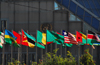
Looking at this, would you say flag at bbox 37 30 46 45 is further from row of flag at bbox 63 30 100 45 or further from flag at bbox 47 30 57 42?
row of flag at bbox 63 30 100 45

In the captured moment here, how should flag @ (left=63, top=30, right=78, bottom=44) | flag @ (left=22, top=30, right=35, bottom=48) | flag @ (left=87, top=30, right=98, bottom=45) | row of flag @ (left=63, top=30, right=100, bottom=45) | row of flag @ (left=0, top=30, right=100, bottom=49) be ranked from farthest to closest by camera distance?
flag @ (left=63, top=30, right=78, bottom=44), flag @ (left=87, top=30, right=98, bottom=45), row of flag @ (left=63, top=30, right=100, bottom=45), row of flag @ (left=0, top=30, right=100, bottom=49), flag @ (left=22, top=30, right=35, bottom=48)

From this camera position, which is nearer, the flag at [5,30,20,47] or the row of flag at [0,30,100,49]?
the row of flag at [0,30,100,49]

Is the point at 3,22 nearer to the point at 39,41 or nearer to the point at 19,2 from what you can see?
the point at 19,2

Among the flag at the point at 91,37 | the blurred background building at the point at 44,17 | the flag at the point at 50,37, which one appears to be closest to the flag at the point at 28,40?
the flag at the point at 50,37

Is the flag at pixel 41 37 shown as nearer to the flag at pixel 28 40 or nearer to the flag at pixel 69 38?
the flag at pixel 28 40

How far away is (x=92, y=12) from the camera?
153ft

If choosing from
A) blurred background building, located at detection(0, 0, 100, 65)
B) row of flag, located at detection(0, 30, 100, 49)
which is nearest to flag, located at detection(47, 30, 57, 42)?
row of flag, located at detection(0, 30, 100, 49)

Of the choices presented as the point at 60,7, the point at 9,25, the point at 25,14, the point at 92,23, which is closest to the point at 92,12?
the point at 92,23

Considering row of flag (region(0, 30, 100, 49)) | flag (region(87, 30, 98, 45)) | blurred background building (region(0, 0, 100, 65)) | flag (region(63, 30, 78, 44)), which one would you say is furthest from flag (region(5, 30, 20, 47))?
blurred background building (region(0, 0, 100, 65))

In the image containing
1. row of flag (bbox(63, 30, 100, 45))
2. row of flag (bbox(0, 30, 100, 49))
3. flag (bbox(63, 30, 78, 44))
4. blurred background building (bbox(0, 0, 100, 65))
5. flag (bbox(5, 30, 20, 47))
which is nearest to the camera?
row of flag (bbox(0, 30, 100, 49))

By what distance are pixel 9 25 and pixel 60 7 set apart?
1013cm

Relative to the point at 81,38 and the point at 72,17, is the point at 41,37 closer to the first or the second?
the point at 81,38

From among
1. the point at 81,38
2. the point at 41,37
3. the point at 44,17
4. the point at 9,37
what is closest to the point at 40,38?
the point at 41,37

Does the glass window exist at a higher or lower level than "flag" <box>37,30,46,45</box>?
higher
